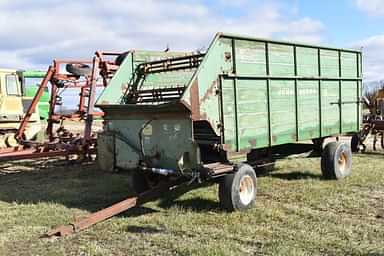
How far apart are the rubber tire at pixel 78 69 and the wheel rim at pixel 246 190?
680 centimetres

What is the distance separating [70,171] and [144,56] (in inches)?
146

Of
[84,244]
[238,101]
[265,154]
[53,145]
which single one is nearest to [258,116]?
[238,101]

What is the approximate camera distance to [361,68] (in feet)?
31.7

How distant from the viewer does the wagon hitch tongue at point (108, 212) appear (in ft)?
17.9

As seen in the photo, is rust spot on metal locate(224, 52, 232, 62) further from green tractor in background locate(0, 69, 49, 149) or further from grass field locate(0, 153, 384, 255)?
green tractor in background locate(0, 69, 49, 149)

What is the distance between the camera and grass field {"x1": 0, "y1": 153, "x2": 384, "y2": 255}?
492 centimetres

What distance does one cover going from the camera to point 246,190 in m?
6.49

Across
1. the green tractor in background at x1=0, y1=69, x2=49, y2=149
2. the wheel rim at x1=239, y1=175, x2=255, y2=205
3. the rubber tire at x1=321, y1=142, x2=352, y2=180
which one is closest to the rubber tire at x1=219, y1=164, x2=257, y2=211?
the wheel rim at x1=239, y1=175, x2=255, y2=205

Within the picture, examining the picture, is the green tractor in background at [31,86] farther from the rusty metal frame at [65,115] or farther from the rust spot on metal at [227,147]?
the rust spot on metal at [227,147]

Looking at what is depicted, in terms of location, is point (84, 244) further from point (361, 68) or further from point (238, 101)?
point (361, 68)

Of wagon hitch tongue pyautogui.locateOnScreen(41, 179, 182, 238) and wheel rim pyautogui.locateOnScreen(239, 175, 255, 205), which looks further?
wheel rim pyautogui.locateOnScreen(239, 175, 255, 205)

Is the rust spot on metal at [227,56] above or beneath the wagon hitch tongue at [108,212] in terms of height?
above

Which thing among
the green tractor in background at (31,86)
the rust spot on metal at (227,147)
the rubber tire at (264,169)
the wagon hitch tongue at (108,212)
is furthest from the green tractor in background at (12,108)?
the rust spot on metal at (227,147)

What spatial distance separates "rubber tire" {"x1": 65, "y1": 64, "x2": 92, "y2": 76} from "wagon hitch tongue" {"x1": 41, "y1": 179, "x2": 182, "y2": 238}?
6.07 meters
